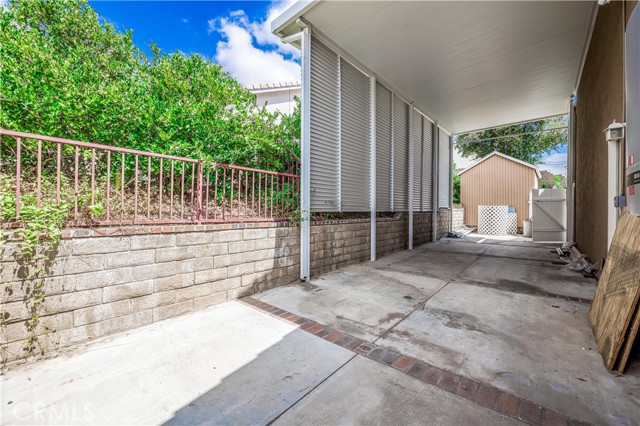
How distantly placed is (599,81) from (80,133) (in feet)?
22.6

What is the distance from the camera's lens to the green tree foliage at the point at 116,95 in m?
2.89

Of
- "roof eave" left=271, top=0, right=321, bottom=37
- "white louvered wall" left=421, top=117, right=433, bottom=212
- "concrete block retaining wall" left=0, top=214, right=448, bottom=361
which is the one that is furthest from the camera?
"white louvered wall" left=421, top=117, right=433, bottom=212

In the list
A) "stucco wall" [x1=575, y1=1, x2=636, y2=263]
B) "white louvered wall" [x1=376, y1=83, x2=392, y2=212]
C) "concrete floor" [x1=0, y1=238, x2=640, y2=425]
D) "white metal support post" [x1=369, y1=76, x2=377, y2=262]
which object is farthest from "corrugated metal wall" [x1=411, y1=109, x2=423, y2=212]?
"concrete floor" [x1=0, y1=238, x2=640, y2=425]

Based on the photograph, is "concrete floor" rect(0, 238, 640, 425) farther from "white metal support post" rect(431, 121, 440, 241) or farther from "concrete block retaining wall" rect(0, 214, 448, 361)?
"white metal support post" rect(431, 121, 440, 241)

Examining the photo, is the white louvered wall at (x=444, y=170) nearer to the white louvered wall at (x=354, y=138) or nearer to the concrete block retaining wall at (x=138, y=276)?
the white louvered wall at (x=354, y=138)

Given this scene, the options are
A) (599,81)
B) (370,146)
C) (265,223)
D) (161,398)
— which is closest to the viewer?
(161,398)

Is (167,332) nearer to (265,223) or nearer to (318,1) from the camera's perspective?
(265,223)

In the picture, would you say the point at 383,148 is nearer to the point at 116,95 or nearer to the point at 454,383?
the point at 116,95

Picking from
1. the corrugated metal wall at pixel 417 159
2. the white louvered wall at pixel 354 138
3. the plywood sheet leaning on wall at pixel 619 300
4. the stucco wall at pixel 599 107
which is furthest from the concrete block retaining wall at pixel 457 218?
the plywood sheet leaning on wall at pixel 619 300

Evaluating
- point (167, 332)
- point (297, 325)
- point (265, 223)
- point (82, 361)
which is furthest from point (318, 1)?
point (82, 361)

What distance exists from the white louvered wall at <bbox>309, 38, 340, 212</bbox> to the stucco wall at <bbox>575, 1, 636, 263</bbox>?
3.39 metres

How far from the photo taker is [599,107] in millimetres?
3797

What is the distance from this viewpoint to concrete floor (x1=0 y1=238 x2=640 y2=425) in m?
1.38

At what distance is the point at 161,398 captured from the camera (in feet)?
4.85
